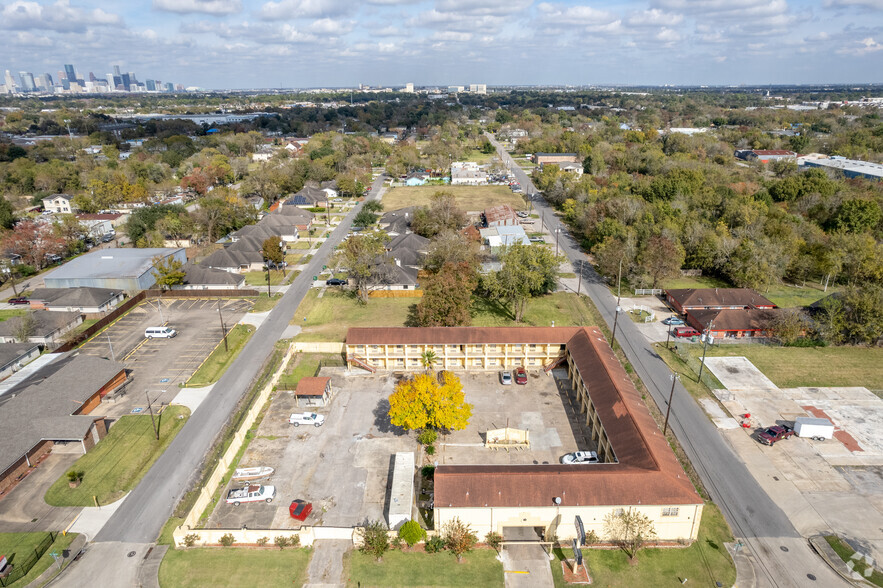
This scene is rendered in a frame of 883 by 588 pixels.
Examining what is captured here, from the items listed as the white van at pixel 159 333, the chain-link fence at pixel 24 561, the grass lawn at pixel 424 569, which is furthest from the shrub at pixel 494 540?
the white van at pixel 159 333

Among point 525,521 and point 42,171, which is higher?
point 42,171

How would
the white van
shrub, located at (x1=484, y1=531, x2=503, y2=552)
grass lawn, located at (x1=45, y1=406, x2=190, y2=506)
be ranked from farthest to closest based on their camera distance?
the white van → grass lawn, located at (x1=45, y1=406, x2=190, y2=506) → shrub, located at (x1=484, y1=531, x2=503, y2=552)

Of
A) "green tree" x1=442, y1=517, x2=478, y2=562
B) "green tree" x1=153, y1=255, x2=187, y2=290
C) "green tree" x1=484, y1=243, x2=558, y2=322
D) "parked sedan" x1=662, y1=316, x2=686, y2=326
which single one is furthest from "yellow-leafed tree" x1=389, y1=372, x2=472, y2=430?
"green tree" x1=153, y1=255, x2=187, y2=290

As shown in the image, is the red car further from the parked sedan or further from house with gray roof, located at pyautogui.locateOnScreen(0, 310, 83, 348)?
the parked sedan

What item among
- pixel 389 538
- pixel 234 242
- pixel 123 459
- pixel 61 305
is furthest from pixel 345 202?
pixel 389 538

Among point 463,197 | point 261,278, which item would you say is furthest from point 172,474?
point 463,197

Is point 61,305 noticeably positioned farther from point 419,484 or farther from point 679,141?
point 679,141
